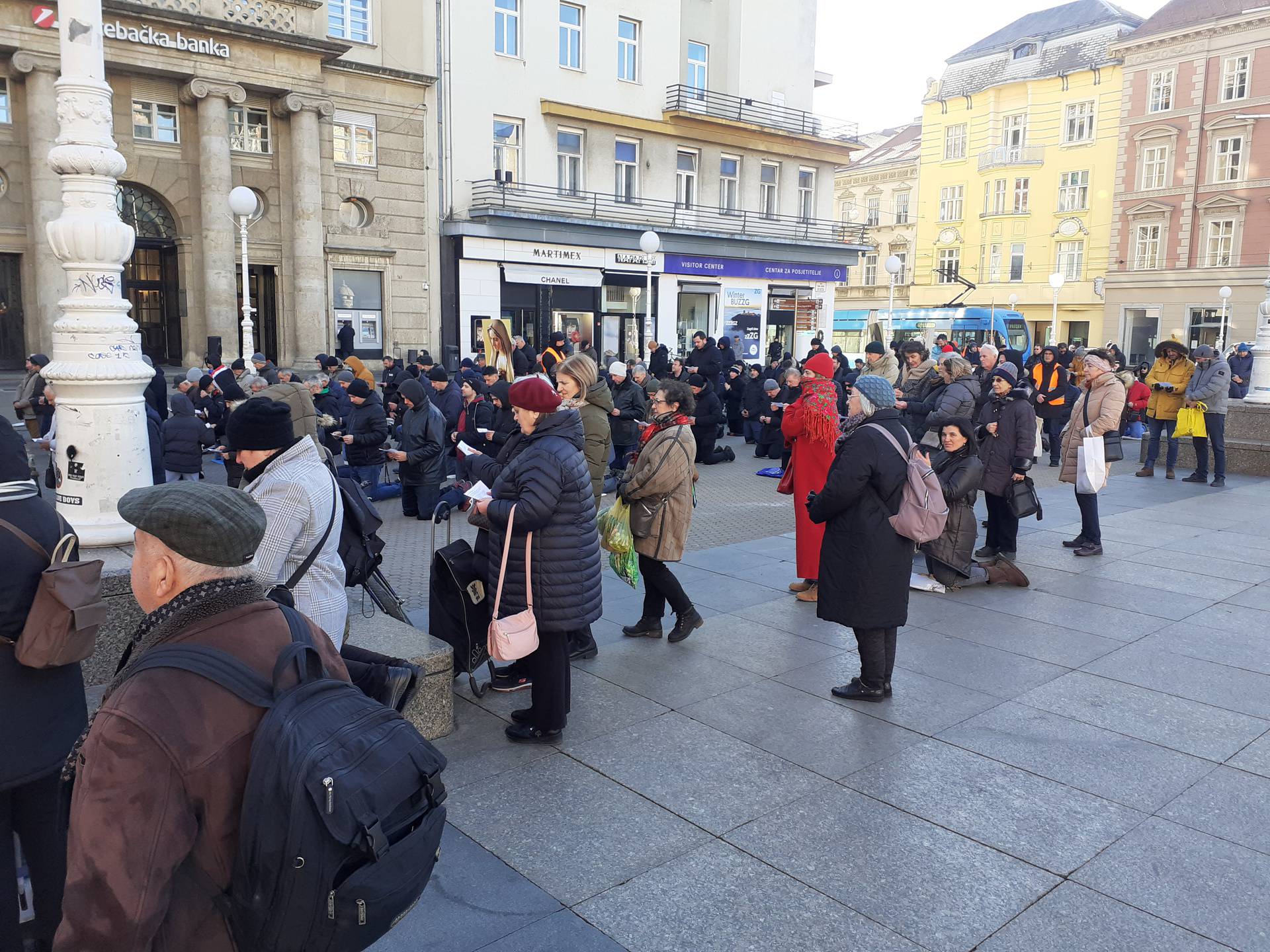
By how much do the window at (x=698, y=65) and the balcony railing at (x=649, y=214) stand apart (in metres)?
4.10

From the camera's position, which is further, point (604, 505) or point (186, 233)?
point (186, 233)

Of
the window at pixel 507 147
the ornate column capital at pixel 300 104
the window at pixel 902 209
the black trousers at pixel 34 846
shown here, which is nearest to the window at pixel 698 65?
the window at pixel 507 147

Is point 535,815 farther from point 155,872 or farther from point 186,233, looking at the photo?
point 186,233

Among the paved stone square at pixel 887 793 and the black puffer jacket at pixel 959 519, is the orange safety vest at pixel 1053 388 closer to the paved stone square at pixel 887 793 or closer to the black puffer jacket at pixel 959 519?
the paved stone square at pixel 887 793

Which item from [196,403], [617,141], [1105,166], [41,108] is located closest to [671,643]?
[196,403]

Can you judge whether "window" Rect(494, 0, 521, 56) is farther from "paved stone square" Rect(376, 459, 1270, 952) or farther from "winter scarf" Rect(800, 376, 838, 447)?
"paved stone square" Rect(376, 459, 1270, 952)

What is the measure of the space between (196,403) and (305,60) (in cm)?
1339

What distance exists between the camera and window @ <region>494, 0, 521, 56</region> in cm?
2733

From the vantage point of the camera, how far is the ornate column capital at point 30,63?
19.7 m

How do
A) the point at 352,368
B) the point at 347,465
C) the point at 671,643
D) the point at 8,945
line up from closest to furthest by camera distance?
the point at 8,945 → the point at 671,643 → the point at 347,465 → the point at 352,368

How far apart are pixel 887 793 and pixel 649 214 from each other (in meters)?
28.3

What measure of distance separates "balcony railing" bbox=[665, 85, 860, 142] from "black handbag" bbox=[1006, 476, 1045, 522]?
2498cm

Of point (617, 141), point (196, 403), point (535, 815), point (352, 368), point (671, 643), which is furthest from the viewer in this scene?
point (617, 141)

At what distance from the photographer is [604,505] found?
12.0 meters
